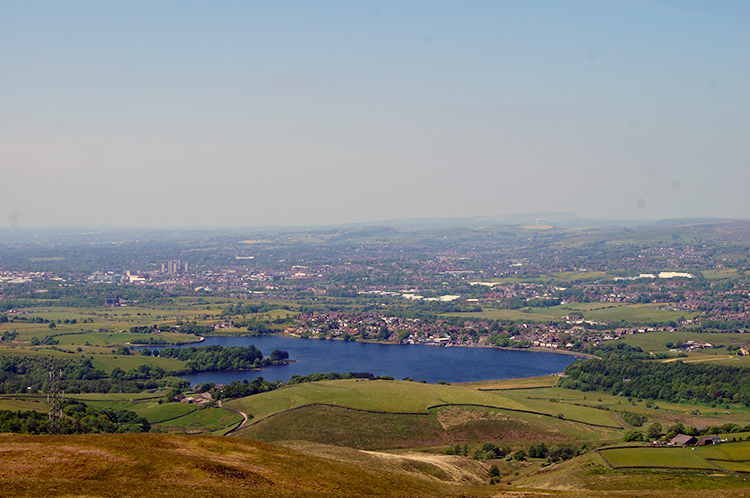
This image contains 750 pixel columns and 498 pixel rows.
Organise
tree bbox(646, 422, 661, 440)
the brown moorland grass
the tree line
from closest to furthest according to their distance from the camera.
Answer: the brown moorland grass → tree bbox(646, 422, 661, 440) → the tree line

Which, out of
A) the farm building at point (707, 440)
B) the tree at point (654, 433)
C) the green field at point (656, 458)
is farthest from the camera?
the tree at point (654, 433)

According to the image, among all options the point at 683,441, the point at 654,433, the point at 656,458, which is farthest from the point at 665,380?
the point at 656,458

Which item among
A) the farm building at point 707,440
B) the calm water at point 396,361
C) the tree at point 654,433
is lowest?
the calm water at point 396,361

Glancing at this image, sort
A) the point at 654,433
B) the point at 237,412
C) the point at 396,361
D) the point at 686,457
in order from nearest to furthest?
the point at 686,457 < the point at 654,433 < the point at 237,412 < the point at 396,361

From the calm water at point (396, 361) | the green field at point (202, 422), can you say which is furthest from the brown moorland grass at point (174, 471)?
the calm water at point (396, 361)

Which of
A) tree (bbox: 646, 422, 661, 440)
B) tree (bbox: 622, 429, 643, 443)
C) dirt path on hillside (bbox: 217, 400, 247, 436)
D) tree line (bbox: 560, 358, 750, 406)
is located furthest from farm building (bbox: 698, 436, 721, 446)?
dirt path on hillside (bbox: 217, 400, 247, 436)

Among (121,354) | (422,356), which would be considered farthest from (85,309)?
(422,356)

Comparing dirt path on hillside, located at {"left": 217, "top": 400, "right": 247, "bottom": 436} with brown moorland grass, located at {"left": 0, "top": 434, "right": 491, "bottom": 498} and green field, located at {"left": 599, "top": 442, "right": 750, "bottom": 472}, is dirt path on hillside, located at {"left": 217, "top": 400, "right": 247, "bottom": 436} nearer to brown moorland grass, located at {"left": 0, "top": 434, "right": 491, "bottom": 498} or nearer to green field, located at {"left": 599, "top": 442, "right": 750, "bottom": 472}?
brown moorland grass, located at {"left": 0, "top": 434, "right": 491, "bottom": 498}

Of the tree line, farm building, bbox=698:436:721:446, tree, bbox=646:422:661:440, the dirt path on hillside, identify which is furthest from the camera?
the tree line

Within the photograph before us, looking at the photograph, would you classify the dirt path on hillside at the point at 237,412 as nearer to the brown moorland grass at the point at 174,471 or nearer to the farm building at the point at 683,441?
the brown moorland grass at the point at 174,471

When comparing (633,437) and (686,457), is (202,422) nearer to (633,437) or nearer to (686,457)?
(633,437)
